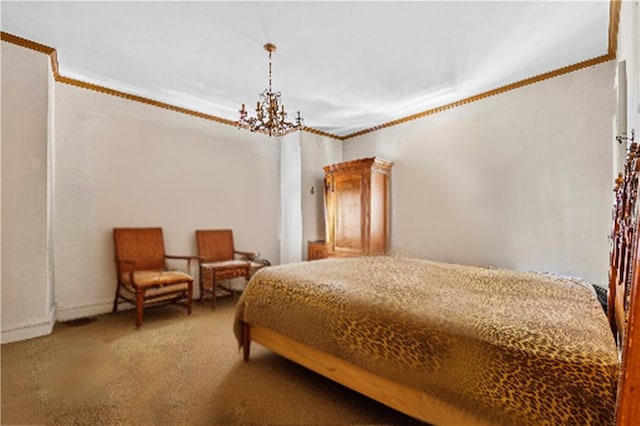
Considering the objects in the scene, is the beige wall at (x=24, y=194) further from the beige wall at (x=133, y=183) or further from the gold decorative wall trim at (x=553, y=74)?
the gold decorative wall trim at (x=553, y=74)

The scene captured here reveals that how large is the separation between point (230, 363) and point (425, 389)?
1638 millimetres

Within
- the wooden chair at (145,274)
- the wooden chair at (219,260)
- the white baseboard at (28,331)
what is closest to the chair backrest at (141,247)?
the wooden chair at (145,274)

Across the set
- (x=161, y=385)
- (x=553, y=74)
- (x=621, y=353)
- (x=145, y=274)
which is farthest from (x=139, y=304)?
(x=553, y=74)

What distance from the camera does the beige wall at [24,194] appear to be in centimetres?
277

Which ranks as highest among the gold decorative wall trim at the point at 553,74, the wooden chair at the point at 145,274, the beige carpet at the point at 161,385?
the gold decorative wall trim at the point at 553,74

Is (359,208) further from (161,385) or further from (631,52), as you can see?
(161,385)

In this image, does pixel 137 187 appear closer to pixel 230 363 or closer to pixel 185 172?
pixel 185 172

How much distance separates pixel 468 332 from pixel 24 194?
3.80 metres

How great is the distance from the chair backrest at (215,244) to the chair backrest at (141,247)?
51 centimetres

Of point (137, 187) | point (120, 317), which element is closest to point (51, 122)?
point (137, 187)

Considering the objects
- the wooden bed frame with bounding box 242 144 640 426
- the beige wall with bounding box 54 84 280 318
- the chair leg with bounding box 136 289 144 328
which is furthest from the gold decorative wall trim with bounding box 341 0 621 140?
the chair leg with bounding box 136 289 144 328

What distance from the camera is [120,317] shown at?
3.54 m

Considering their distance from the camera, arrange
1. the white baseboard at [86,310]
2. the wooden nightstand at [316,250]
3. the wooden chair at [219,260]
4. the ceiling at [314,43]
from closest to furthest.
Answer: the ceiling at [314,43], the white baseboard at [86,310], the wooden chair at [219,260], the wooden nightstand at [316,250]

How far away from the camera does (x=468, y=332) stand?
4.61 ft
